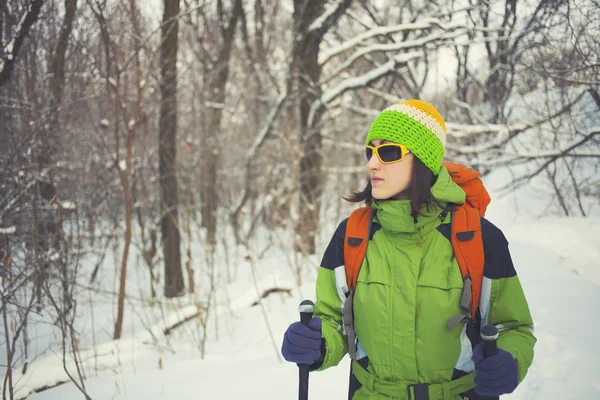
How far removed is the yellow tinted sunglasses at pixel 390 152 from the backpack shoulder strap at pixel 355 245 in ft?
0.82

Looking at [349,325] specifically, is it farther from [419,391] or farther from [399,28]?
[399,28]

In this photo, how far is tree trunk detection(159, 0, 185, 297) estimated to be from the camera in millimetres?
6902

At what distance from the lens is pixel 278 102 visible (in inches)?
339

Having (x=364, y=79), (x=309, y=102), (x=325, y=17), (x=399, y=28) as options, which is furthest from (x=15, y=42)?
(x=325, y=17)

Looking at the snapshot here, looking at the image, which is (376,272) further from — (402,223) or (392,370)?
(392,370)

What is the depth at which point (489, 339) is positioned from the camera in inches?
46.2

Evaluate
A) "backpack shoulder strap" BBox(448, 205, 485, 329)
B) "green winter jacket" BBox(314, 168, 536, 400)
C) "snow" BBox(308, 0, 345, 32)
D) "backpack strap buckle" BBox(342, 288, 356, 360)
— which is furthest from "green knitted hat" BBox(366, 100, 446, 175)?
"snow" BBox(308, 0, 345, 32)

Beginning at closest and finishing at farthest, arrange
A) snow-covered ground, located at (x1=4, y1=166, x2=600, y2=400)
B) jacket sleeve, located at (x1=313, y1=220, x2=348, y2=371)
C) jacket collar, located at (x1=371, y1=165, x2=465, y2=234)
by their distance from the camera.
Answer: jacket collar, located at (x1=371, y1=165, x2=465, y2=234), jacket sleeve, located at (x1=313, y1=220, x2=348, y2=371), snow-covered ground, located at (x1=4, y1=166, x2=600, y2=400)

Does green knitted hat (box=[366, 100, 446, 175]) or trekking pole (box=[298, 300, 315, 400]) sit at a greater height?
green knitted hat (box=[366, 100, 446, 175])

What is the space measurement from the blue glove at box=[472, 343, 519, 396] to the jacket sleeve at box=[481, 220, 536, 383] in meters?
0.15

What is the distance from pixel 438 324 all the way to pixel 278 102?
25.4 feet

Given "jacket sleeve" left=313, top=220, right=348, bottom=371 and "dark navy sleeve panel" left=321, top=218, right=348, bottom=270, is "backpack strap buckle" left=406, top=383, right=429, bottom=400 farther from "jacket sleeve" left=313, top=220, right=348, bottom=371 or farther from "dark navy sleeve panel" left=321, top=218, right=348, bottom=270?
"dark navy sleeve panel" left=321, top=218, right=348, bottom=270

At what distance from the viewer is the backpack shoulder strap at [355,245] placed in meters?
1.54

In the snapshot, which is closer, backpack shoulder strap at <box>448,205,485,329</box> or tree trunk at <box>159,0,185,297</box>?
backpack shoulder strap at <box>448,205,485,329</box>
